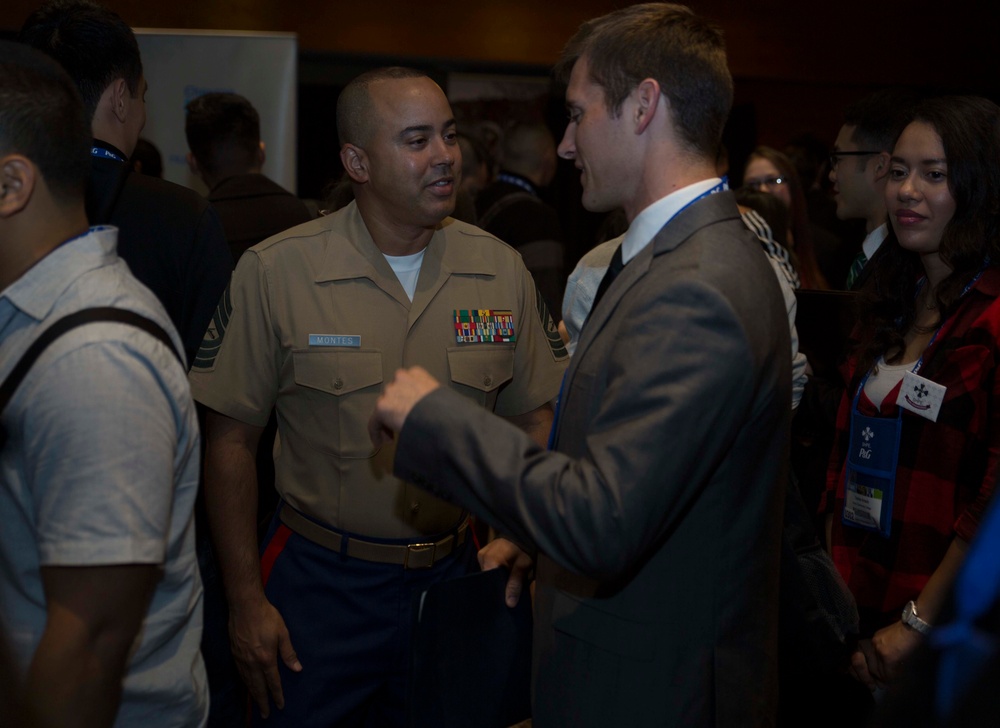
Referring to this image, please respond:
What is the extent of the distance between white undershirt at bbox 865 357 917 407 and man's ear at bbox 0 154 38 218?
174 centimetres

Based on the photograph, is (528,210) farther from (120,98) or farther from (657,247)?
(657,247)

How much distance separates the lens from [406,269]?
2045mm

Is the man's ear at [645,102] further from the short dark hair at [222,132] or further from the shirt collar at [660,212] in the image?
the short dark hair at [222,132]

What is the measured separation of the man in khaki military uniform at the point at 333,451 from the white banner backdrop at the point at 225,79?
2.57 meters

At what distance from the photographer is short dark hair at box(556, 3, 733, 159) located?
4.34 ft

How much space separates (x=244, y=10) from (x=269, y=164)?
1.48 metres

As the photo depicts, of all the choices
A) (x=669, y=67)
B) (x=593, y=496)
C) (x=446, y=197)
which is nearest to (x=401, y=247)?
(x=446, y=197)

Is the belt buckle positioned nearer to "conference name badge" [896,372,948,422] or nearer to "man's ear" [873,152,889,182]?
"conference name badge" [896,372,948,422]

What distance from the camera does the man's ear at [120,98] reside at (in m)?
2.01

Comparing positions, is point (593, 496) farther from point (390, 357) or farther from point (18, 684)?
point (390, 357)

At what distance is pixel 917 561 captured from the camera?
1.96m

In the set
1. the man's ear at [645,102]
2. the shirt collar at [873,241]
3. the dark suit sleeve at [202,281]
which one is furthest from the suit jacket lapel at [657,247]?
the shirt collar at [873,241]

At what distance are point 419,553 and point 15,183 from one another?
1066mm

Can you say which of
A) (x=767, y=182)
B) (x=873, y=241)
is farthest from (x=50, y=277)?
(x=767, y=182)
